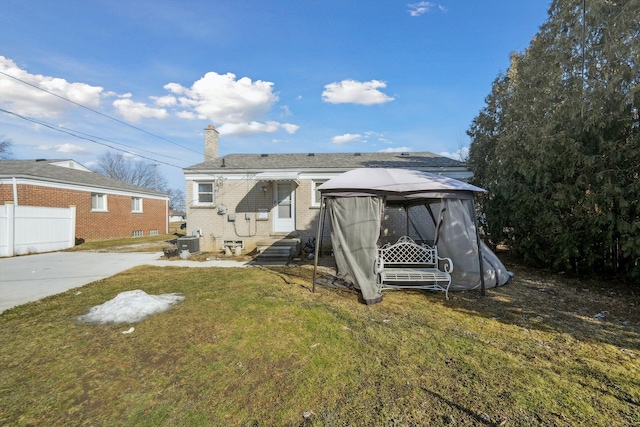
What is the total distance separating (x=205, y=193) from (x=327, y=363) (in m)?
11.0

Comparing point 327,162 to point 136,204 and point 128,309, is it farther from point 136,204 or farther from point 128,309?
point 136,204

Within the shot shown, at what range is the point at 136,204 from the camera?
836 inches

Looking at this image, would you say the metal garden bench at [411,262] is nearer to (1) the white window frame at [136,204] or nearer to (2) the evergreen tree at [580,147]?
(2) the evergreen tree at [580,147]

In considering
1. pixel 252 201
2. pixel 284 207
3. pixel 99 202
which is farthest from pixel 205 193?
pixel 99 202

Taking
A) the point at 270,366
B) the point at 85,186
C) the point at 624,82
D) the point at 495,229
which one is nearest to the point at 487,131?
the point at 495,229

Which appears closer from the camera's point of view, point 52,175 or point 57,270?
point 57,270

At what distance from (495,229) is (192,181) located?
12.2 metres

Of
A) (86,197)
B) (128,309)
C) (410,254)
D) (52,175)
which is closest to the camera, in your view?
(128,309)

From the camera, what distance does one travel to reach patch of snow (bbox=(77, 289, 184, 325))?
495cm

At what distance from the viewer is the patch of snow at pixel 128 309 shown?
4947mm

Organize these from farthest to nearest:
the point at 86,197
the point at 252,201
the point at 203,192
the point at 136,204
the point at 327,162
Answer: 1. the point at 136,204
2. the point at 86,197
3. the point at 327,162
4. the point at 203,192
5. the point at 252,201

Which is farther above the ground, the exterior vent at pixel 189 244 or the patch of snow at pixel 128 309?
the exterior vent at pixel 189 244

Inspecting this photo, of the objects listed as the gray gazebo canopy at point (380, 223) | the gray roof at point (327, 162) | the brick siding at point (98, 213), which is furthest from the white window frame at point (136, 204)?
the gray gazebo canopy at point (380, 223)

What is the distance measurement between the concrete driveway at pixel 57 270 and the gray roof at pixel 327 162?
4.32m
